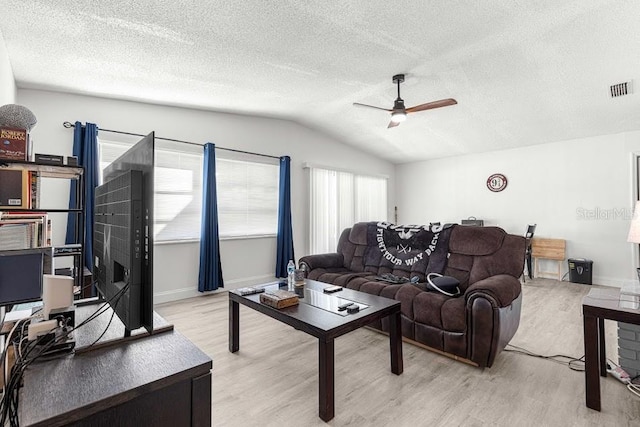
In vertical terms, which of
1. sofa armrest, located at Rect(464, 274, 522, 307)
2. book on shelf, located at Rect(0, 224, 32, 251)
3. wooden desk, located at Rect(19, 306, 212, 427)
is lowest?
sofa armrest, located at Rect(464, 274, 522, 307)

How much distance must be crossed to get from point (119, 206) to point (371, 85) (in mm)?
3325

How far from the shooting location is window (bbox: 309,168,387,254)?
17.9 feet

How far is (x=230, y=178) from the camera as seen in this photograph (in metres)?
4.49

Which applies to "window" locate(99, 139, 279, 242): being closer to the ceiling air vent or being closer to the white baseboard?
the white baseboard

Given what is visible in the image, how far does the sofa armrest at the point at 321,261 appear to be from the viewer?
3.47 m

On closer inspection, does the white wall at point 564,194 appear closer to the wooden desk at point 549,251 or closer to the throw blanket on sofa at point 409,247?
the wooden desk at point 549,251

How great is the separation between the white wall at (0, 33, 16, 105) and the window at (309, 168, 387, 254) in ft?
12.2

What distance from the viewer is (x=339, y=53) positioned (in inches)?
114

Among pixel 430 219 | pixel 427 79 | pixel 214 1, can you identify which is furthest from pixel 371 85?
pixel 430 219

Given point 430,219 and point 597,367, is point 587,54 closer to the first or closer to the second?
point 597,367

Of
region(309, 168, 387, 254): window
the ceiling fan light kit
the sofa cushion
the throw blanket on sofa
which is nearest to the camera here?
the sofa cushion

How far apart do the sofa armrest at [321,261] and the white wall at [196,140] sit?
1426 mm

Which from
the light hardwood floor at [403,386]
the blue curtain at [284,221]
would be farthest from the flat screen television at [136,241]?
the blue curtain at [284,221]

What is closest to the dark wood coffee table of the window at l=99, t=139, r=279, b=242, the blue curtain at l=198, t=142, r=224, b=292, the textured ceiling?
the blue curtain at l=198, t=142, r=224, b=292
